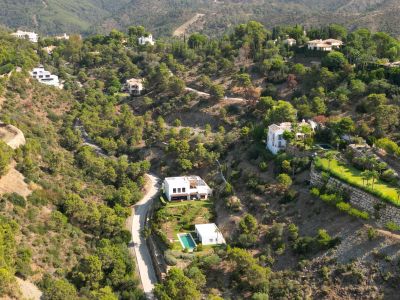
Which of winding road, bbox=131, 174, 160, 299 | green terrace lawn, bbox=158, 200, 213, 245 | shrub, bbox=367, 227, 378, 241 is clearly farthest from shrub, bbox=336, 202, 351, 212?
winding road, bbox=131, 174, 160, 299

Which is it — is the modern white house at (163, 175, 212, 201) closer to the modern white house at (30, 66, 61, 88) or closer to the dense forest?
the dense forest

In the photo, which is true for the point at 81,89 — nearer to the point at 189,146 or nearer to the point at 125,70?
the point at 125,70

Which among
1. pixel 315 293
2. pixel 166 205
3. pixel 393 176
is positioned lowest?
pixel 166 205

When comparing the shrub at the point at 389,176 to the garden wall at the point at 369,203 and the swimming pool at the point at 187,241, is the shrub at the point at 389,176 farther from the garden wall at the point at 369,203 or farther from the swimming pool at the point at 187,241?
the swimming pool at the point at 187,241

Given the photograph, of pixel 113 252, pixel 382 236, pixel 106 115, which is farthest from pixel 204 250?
pixel 106 115

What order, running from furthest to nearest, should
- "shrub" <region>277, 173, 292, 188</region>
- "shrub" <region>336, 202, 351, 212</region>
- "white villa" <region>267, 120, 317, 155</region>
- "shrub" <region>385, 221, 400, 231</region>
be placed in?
1. "white villa" <region>267, 120, 317, 155</region>
2. "shrub" <region>277, 173, 292, 188</region>
3. "shrub" <region>336, 202, 351, 212</region>
4. "shrub" <region>385, 221, 400, 231</region>
